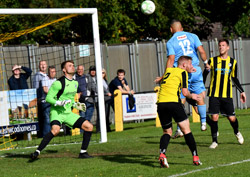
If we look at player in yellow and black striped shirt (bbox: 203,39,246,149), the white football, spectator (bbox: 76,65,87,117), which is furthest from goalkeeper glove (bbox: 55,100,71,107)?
the white football

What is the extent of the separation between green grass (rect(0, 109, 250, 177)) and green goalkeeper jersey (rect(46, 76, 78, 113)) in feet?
3.18

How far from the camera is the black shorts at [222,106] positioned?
12.2 metres

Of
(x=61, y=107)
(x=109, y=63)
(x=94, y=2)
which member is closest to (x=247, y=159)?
(x=61, y=107)

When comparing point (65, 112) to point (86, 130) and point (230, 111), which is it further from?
point (230, 111)

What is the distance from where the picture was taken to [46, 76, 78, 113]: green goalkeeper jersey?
11.6 meters

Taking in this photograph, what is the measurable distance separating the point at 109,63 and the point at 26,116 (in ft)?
19.4

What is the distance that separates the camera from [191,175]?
8.59 meters

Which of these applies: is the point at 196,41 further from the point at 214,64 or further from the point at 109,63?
the point at 109,63

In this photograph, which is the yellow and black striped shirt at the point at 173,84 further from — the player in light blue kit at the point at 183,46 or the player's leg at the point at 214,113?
the player's leg at the point at 214,113

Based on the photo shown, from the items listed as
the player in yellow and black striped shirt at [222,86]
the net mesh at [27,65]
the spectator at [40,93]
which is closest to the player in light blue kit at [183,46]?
the player in yellow and black striped shirt at [222,86]

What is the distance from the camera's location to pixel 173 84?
31.2ft

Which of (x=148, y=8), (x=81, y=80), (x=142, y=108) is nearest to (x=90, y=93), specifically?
(x=81, y=80)

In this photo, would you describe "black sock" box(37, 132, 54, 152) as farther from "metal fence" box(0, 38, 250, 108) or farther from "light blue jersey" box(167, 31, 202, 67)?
"metal fence" box(0, 38, 250, 108)

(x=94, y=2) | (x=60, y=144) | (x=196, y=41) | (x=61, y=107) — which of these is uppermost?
(x=94, y=2)
